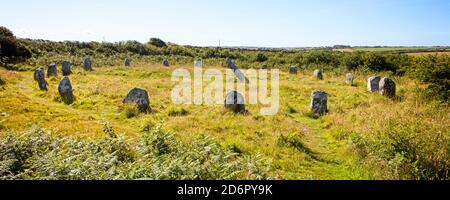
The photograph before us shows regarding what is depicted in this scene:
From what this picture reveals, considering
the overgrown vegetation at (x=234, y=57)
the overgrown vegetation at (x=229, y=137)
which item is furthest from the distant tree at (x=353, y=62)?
the overgrown vegetation at (x=229, y=137)

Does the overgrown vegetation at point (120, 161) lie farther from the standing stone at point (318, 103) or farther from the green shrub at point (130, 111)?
the standing stone at point (318, 103)

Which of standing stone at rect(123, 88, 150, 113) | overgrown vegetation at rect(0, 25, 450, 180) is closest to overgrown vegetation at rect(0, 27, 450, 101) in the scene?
overgrown vegetation at rect(0, 25, 450, 180)

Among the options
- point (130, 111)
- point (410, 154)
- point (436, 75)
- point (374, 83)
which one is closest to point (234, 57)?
point (374, 83)

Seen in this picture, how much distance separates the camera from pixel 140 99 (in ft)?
58.5

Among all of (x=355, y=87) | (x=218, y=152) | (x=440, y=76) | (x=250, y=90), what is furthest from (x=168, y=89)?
(x=218, y=152)

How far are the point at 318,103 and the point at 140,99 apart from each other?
739 centimetres

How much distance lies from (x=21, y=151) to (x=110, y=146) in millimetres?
1958

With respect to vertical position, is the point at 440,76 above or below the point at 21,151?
above

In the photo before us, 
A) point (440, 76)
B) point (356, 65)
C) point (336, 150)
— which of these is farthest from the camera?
point (356, 65)

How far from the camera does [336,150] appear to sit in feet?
39.7

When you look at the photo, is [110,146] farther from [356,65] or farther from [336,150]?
[356,65]

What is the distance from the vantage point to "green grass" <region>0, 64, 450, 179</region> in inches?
413

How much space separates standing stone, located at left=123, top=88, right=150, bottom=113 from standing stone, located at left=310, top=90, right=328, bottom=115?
6848mm
